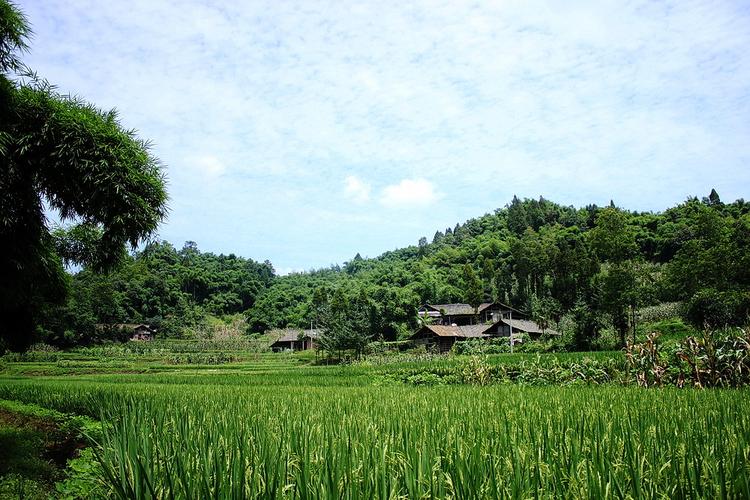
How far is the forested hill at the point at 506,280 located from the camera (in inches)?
1411

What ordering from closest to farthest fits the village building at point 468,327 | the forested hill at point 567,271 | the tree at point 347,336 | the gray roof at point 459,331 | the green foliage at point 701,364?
the green foliage at point 701,364, the forested hill at point 567,271, the tree at point 347,336, the gray roof at point 459,331, the village building at point 468,327

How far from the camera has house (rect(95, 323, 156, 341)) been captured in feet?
234

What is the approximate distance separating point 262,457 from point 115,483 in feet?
2.52

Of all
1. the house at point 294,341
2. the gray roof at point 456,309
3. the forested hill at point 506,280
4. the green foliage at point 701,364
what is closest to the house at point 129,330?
the forested hill at point 506,280

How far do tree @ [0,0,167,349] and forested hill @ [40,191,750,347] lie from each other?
17.2m

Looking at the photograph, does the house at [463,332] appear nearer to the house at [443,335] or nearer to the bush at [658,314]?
the house at [443,335]

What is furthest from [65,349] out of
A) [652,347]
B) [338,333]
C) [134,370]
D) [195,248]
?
[652,347]

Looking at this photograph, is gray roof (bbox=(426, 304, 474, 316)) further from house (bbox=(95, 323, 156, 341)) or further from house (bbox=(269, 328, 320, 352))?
house (bbox=(95, 323, 156, 341))

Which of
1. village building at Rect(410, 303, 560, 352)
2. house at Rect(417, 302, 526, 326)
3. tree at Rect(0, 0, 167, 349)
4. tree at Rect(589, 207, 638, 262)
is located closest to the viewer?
tree at Rect(0, 0, 167, 349)

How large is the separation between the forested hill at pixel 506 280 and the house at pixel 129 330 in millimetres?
1741

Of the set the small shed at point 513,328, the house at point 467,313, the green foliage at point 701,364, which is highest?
the house at point 467,313

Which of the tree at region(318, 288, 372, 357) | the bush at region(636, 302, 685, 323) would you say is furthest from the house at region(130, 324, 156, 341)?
the bush at region(636, 302, 685, 323)

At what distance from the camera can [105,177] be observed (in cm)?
629

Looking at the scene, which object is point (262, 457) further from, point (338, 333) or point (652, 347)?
point (338, 333)
